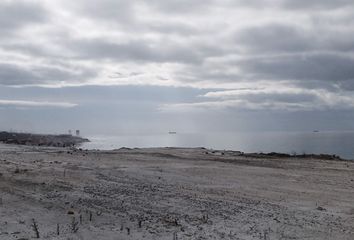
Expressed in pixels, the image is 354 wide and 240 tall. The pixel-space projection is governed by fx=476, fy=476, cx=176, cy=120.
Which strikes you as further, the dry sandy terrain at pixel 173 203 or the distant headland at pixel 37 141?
the distant headland at pixel 37 141

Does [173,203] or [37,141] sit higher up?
[37,141]

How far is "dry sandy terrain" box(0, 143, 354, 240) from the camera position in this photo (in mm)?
10711

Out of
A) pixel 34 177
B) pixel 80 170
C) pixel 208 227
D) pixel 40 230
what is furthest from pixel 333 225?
pixel 80 170

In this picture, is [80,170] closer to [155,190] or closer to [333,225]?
[155,190]

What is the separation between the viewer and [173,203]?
541 inches

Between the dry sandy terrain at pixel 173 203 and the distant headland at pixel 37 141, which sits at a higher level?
A: the distant headland at pixel 37 141

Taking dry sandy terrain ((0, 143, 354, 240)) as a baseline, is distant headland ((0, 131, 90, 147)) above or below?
above

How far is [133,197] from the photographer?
14.6m

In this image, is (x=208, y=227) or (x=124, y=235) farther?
(x=208, y=227)

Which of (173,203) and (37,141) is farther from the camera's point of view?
(37,141)

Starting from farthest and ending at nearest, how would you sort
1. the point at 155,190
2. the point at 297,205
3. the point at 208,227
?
the point at 155,190 → the point at 297,205 → the point at 208,227

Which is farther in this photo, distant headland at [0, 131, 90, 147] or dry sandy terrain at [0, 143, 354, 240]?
distant headland at [0, 131, 90, 147]

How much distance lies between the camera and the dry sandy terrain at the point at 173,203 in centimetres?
1071

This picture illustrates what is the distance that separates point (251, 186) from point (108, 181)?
5383 mm
